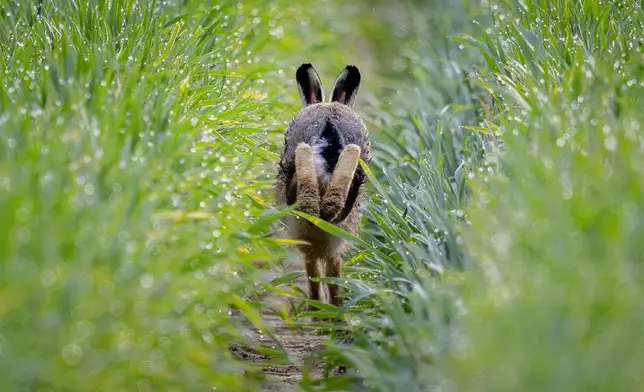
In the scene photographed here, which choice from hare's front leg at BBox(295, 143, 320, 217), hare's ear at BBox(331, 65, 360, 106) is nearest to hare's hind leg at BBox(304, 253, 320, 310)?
hare's front leg at BBox(295, 143, 320, 217)

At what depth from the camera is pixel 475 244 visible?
421cm

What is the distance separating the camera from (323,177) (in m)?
6.31

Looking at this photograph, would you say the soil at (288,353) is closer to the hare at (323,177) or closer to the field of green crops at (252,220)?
the field of green crops at (252,220)

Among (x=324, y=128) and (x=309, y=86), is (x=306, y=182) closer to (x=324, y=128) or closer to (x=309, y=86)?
Result: (x=324, y=128)

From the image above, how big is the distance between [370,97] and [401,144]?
2.49m

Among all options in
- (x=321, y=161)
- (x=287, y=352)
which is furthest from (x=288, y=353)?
(x=321, y=161)

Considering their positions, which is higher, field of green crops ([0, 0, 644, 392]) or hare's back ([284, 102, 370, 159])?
hare's back ([284, 102, 370, 159])

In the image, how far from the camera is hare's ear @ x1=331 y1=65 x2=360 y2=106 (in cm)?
743

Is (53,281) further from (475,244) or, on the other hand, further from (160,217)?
(475,244)

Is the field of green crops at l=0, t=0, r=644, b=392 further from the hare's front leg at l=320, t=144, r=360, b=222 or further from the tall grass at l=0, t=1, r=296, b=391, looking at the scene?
the hare's front leg at l=320, t=144, r=360, b=222

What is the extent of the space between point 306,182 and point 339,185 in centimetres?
20

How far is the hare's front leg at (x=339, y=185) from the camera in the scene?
6129 millimetres

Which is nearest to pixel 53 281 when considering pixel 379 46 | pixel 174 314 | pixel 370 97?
pixel 174 314

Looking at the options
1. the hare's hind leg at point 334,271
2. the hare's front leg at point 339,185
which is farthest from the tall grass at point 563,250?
the hare's hind leg at point 334,271
